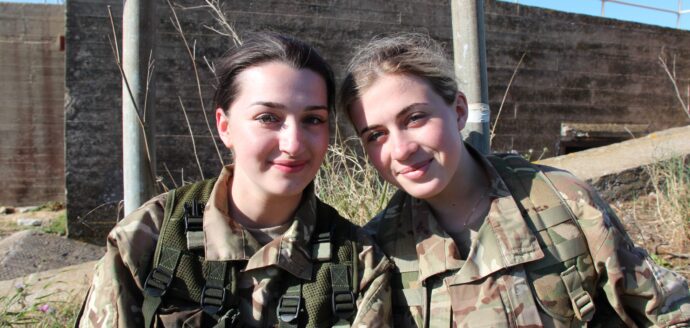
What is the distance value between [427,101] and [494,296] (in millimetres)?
642

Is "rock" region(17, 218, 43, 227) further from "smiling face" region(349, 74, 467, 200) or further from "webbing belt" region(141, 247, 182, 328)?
"smiling face" region(349, 74, 467, 200)

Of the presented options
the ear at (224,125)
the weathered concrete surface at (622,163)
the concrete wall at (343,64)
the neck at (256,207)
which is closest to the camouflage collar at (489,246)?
the neck at (256,207)

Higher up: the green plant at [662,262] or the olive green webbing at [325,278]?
the olive green webbing at [325,278]

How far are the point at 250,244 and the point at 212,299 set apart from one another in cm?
22

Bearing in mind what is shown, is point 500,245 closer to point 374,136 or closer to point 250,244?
point 374,136

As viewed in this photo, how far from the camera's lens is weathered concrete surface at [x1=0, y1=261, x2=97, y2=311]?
3070 millimetres

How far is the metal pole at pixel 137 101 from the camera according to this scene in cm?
239

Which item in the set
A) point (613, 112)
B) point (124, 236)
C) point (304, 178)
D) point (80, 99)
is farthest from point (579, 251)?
point (613, 112)

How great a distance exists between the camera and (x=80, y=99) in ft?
19.1

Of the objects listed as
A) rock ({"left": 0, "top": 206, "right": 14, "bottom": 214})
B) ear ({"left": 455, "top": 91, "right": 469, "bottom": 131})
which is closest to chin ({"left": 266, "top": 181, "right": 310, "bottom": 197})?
ear ({"left": 455, "top": 91, "right": 469, "bottom": 131})

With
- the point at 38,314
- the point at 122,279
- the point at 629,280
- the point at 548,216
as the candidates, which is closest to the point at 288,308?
the point at 122,279

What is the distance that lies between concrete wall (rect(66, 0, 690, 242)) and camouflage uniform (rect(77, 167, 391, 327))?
3693 mm

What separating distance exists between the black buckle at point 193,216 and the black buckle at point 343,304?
0.47 meters

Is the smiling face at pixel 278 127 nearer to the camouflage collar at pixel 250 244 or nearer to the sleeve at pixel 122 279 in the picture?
the camouflage collar at pixel 250 244
